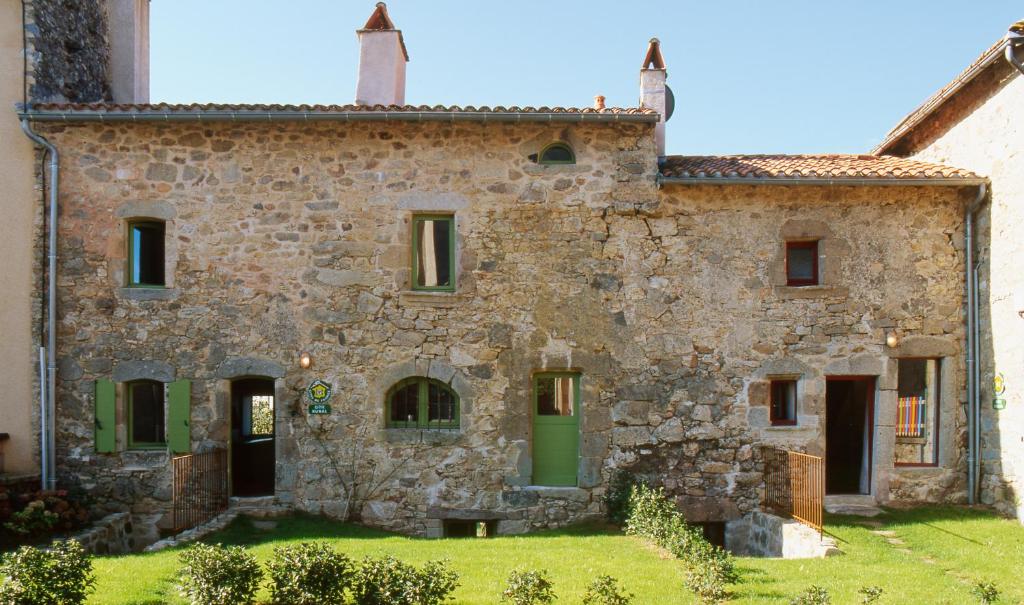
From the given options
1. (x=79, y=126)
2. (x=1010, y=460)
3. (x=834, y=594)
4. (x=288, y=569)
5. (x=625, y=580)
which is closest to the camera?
(x=288, y=569)

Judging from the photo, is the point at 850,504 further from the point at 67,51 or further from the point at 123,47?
the point at 123,47

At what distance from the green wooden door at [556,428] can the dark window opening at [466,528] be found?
888mm

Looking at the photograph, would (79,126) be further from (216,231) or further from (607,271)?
(607,271)

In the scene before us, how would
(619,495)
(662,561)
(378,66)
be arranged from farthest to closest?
(378,66) < (619,495) < (662,561)

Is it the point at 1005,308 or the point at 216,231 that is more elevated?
the point at 216,231

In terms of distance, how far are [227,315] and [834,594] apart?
8.04m

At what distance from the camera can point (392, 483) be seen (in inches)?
388

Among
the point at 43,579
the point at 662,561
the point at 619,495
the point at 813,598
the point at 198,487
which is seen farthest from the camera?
the point at 619,495

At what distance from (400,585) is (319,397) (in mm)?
4543

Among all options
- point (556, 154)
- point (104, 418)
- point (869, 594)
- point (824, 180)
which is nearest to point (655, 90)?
point (556, 154)

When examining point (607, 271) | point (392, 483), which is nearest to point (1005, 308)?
point (607, 271)

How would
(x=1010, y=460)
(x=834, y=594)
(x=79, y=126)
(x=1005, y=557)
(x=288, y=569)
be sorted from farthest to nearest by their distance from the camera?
1. (x=79, y=126)
2. (x=1010, y=460)
3. (x=1005, y=557)
4. (x=834, y=594)
5. (x=288, y=569)

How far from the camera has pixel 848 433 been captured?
11500mm

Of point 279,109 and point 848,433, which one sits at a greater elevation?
point 279,109
